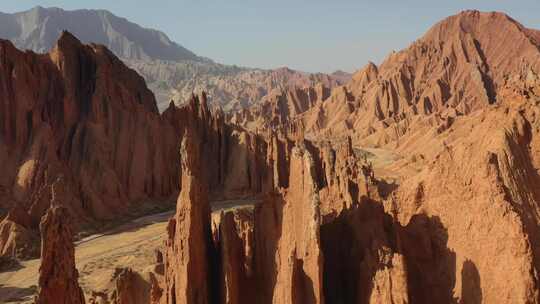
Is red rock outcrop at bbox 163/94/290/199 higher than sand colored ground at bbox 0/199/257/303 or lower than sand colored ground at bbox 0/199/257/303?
higher

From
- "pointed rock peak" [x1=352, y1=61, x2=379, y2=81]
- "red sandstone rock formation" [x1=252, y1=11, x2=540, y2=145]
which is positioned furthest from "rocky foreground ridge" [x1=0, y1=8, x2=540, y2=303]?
Result: "pointed rock peak" [x1=352, y1=61, x2=379, y2=81]

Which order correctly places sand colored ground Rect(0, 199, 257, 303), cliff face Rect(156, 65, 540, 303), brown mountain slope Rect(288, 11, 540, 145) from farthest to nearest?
brown mountain slope Rect(288, 11, 540, 145), sand colored ground Rect(0, 199, 257, 303), cliff face Rect(156, 65, 540, 303)

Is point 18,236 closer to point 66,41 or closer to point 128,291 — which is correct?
point 128,291

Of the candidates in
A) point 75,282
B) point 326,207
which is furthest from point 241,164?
point 75,282

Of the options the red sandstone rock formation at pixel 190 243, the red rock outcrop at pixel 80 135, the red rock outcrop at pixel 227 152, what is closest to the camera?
the red sandstone rock formation at pixel 190 243

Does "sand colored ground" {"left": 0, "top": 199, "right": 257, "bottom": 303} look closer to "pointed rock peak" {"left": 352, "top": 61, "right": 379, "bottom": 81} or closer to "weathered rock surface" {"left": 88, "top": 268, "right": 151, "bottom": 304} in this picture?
"weathered rock surface" {"left": 88, "top": 268, "right": 151, "bottom": 304}

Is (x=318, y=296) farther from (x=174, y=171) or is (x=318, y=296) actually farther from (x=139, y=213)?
(x=174, y=171)

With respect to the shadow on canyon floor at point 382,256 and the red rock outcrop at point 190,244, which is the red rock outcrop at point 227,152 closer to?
the shadow on canyon floor at point 382,256

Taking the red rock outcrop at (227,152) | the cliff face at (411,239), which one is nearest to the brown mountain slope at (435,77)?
the red rock outcrop at (227,152)

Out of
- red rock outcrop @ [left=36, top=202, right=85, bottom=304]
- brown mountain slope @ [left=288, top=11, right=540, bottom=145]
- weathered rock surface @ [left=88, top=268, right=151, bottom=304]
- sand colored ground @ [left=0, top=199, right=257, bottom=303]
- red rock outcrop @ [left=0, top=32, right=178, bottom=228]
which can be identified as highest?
brown mountain slope @ [left=288, top=11, right=540, bottom=145]

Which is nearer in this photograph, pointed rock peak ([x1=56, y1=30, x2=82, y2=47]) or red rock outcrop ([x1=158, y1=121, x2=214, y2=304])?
red rock outcrop ([x1=158, y1=121, x2=214, y2=304])
